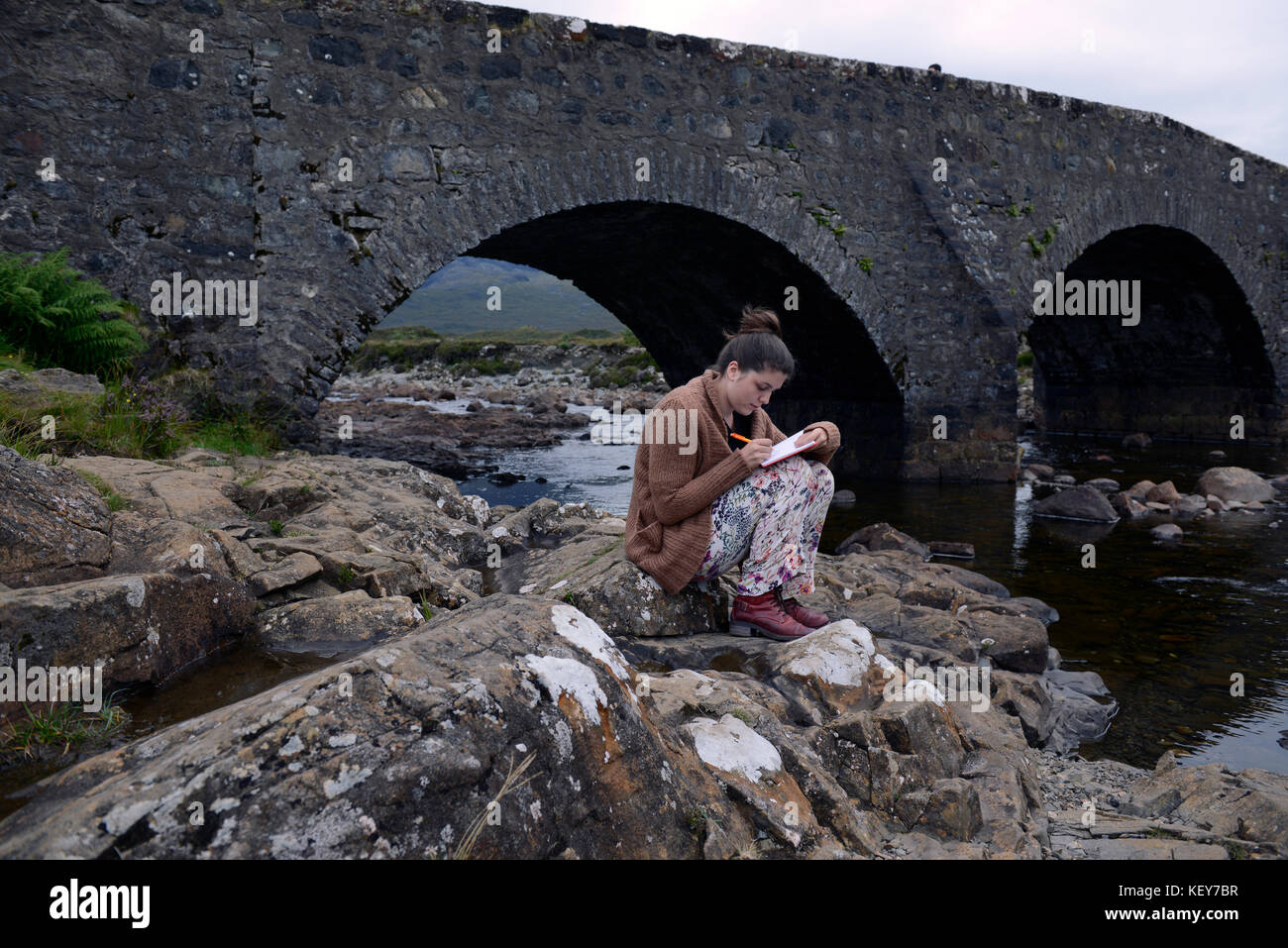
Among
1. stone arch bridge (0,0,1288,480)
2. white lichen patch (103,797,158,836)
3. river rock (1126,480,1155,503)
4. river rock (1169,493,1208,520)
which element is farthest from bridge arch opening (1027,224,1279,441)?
white lichen patch (103,797,158,836)

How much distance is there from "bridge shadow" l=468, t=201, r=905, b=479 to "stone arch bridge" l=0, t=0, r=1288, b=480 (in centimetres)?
5

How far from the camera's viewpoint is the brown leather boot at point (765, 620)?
3.59m

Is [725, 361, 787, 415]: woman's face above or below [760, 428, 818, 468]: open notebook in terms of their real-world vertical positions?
above

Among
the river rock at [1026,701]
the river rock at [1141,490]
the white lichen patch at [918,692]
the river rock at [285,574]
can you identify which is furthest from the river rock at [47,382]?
the river rock at [1141,490]

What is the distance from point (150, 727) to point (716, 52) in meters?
8.86

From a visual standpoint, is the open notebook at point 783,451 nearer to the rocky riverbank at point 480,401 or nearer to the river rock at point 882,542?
the river rock at point 882,542

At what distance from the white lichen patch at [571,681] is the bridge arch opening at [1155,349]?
1524 cm

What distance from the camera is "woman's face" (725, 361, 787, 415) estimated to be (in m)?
3.46

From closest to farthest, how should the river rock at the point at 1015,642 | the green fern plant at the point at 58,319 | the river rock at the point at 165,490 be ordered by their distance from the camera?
1. the river rock at the point at 165,490
2. the river rock at the point at 1015,642
3. the green fern plant at the point at 58,319

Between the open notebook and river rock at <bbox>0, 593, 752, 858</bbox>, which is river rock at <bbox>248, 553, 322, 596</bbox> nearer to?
river rock at <bbox>0, 593, 752, 858</bbox>

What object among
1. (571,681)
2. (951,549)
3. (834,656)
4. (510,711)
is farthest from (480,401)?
(510,711)

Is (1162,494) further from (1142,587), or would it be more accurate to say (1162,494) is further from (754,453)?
(754,453)

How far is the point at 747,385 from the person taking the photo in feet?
11.5
